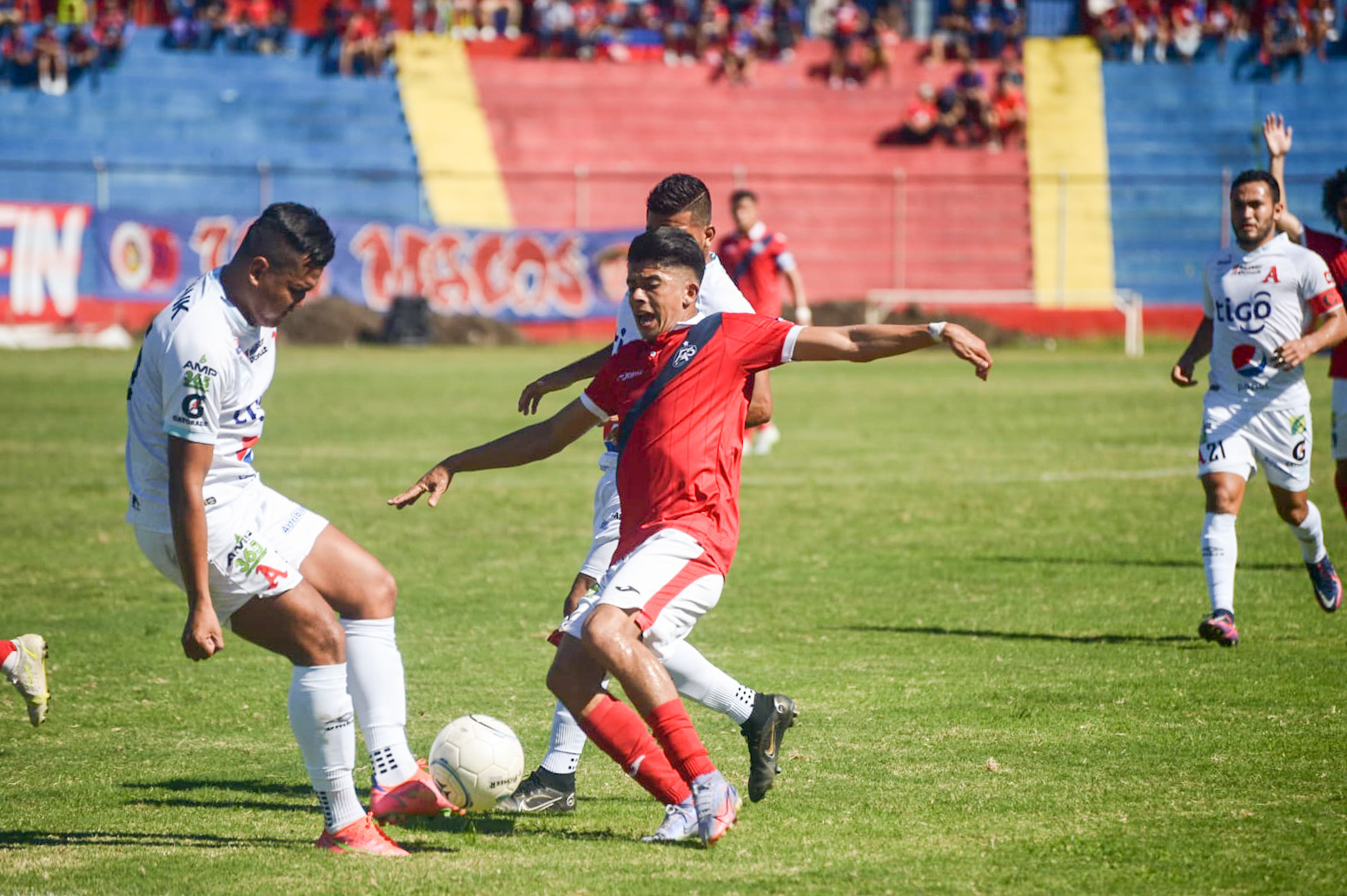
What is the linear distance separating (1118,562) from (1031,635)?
101 inches

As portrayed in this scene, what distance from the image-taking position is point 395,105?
40.3 m

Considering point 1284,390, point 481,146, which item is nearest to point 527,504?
point 1284,390

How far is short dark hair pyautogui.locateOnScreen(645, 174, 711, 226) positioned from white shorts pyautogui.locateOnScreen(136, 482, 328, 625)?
208cm

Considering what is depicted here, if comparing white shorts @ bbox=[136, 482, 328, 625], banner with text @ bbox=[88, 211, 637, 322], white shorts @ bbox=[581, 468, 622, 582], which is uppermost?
white shorts @ bbox=[136, 482, 328, 625]

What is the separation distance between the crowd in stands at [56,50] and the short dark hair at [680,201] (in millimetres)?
35312

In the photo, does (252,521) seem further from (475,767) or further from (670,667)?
(670,667)

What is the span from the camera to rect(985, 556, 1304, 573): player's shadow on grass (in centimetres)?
1141

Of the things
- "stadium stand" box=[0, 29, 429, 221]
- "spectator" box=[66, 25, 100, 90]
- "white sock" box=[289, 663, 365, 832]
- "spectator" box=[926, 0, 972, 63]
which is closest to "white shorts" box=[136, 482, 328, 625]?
"white sock" box=[289, 663, 365, 832]

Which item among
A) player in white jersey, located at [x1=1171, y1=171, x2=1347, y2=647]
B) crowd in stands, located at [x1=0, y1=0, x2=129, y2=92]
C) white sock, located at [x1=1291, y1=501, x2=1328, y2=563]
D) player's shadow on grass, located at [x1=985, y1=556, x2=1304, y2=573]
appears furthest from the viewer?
crowd in stands, located at [x1=0, y1=0, x2=129, y2=92]

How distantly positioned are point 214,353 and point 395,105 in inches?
1433

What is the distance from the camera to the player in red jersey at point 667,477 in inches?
214

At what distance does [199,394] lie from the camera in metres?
5.20

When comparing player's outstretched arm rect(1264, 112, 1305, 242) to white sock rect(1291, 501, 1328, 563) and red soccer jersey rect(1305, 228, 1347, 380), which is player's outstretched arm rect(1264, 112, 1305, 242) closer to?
red soccer jersey rect(1305, 228, 1347, 380)

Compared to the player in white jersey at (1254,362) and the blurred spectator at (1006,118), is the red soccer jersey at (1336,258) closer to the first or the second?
the player in white jersey at (1254,362)
